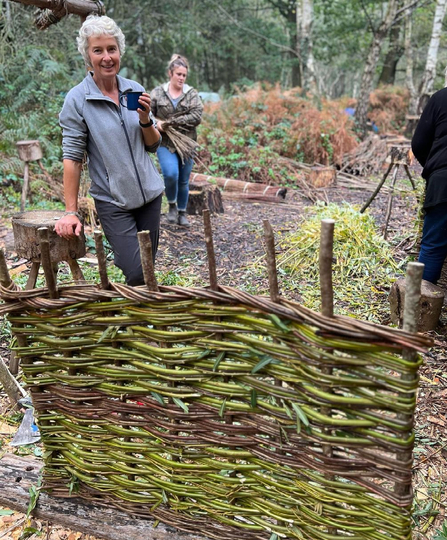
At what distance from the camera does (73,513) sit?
2.13m

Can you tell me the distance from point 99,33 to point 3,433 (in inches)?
89.5

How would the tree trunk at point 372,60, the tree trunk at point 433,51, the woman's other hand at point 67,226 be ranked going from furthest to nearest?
the tree trunk at point 433,51 → the tree trunk at point 372,60 → the woman's other hand at point 67,226

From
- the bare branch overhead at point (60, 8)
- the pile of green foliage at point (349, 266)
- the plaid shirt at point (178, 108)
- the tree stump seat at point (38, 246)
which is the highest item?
the bare branch overhead at point (60, 8)

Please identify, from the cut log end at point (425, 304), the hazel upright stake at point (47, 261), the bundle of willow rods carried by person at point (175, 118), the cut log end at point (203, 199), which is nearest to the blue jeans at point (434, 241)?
the cut log end at point (425, 304)

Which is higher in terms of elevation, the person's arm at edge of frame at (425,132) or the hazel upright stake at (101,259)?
the person's arm at edge of frame at (425,132)

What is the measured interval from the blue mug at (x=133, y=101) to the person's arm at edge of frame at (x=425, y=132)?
1.99 m

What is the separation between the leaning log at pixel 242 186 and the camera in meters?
7.77

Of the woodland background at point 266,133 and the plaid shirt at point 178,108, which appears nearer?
the woodland background at point 266,133

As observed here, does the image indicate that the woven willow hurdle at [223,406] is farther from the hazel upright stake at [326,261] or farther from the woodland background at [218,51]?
the woodland background at [218,51]

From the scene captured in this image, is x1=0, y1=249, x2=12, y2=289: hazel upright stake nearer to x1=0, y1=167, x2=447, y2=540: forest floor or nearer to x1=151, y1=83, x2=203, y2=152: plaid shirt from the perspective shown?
x1=0, y1=167, x2=447, y2=540: forest floor

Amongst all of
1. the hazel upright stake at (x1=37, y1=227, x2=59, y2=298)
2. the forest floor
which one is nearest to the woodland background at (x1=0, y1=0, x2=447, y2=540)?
the forest floor

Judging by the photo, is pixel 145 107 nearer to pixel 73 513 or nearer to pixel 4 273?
pixel 4 273

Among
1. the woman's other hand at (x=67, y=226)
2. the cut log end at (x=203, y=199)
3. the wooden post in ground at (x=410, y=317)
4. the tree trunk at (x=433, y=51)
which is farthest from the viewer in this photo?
the tree trunk at (x=433, y=51)

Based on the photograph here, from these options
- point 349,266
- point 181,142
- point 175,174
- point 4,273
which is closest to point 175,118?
point 181,142
